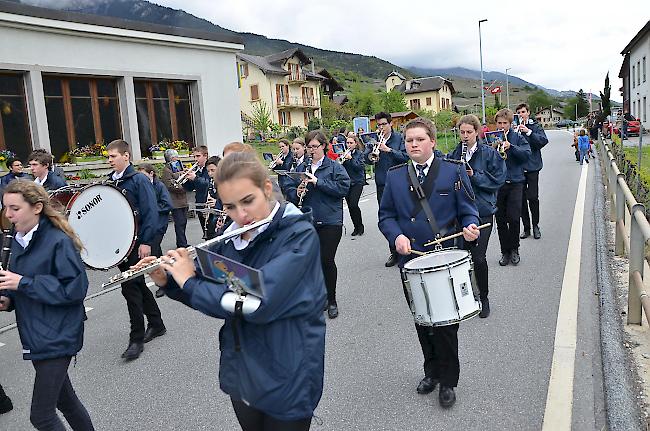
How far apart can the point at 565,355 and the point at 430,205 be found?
1.80m

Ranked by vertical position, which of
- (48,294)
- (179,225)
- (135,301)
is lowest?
(135,301)

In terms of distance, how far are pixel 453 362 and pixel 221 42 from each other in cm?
1605

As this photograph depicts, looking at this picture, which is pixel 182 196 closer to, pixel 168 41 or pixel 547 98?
pixel 168 41

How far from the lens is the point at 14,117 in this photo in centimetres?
1405

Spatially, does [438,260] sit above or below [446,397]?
above

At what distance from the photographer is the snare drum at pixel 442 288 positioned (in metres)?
3.61

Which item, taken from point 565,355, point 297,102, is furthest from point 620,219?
point 297,102

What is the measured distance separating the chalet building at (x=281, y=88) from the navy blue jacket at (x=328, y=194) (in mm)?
51964

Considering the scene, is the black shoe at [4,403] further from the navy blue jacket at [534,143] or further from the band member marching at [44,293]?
the navy blue jacket at [534,143]

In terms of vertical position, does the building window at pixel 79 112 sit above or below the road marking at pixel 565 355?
above

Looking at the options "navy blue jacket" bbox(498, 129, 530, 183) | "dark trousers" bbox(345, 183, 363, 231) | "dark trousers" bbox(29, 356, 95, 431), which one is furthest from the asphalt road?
"dark trousers" bbox(345, 183, 363, 231)

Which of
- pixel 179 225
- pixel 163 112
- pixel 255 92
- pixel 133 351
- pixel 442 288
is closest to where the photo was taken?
pixel 442 288

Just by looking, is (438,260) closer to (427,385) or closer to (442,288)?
(442,288)

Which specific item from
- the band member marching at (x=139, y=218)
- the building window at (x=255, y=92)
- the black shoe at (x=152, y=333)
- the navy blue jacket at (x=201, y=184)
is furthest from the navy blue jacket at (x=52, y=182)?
the building window at (x=255, y=92)
